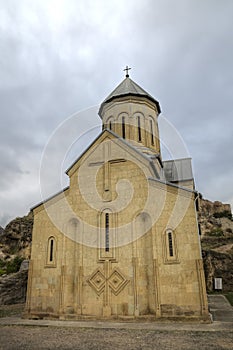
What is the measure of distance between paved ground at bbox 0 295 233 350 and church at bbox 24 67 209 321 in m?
0.87

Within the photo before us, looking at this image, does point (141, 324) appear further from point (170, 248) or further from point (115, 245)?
point (115, 245)

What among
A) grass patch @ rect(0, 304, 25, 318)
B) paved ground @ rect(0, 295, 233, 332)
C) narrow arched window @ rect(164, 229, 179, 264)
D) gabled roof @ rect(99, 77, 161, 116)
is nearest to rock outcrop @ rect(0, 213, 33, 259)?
grass patch @ rect(0, 304, 25, 318)

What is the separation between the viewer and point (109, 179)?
13430 mm

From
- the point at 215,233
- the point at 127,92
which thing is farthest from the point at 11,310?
the point at 215,233

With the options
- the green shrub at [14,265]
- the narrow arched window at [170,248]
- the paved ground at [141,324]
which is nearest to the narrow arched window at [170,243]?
the narrow arched window at [170,248]

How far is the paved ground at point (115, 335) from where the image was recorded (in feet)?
23.9

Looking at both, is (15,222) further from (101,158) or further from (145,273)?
(145,273)

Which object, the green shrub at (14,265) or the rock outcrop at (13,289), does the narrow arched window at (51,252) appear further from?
the green shrub at (14,265)

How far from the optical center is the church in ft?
35.8

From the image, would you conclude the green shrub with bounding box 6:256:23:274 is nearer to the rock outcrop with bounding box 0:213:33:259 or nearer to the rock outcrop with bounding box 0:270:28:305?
the rock outcrop with bounding box 0:213:33:259

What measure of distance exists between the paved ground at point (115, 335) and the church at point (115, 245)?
870 millimetres

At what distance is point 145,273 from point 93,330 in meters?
3.24

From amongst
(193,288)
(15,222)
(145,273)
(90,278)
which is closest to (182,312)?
(193,288)

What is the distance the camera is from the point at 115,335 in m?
8.55
